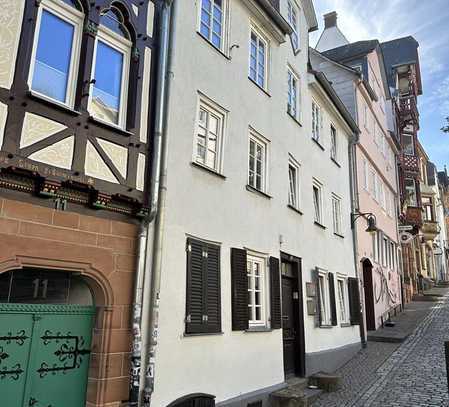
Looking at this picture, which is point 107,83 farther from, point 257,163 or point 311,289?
point 311,289

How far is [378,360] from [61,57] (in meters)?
11.9

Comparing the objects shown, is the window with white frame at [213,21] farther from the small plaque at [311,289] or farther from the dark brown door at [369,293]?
the dark brown door at [369,293]

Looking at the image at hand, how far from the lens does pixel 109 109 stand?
6.47 metres

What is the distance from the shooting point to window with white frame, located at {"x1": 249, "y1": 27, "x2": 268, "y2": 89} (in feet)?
34.8

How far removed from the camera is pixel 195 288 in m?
7.43

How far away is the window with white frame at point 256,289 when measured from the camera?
360 inches

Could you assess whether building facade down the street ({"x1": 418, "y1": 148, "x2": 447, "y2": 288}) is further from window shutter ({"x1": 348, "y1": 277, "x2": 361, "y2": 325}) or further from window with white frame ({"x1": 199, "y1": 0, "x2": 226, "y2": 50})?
window with white frame ({"x1": 199, "y1": 0, "x2": 226, "y2": 50})

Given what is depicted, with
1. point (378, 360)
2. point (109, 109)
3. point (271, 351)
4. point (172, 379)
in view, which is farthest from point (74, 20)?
point (378, 360)

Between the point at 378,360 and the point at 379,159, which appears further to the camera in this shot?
the point at 379,159

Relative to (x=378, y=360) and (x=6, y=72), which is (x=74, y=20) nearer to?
(x=6, y=72)

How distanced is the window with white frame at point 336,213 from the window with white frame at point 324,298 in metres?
2.45

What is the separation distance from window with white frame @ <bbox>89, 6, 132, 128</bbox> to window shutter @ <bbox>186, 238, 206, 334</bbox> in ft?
7.80

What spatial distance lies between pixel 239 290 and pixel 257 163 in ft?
10.5

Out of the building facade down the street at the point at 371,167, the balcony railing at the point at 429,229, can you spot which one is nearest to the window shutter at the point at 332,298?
the building facade down the street at the point at 371,167
